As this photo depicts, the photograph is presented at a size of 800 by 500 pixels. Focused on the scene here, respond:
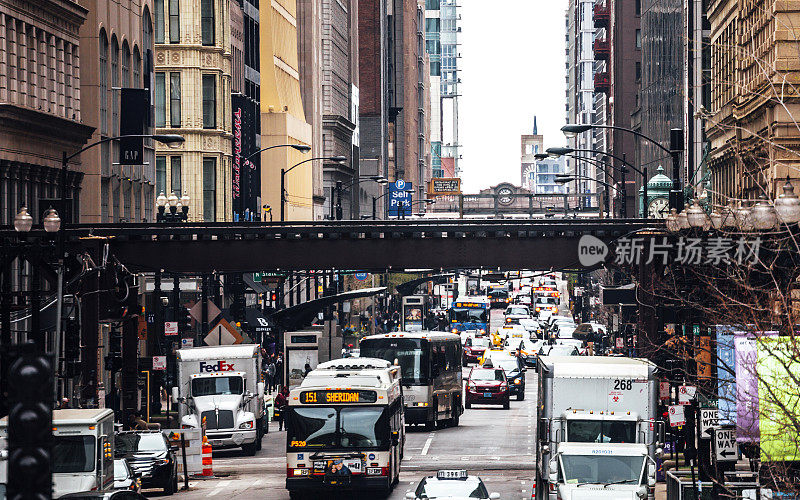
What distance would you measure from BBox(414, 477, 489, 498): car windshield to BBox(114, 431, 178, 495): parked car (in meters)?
10.4

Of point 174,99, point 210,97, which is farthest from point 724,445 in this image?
point 210,97

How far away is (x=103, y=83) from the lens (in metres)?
69.4

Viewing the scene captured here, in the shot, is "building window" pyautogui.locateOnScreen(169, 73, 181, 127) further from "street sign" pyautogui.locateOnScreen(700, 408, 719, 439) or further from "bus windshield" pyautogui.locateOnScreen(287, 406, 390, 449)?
"street sign" pyautogui.locateOnScreen(700, 408, 719, 439)

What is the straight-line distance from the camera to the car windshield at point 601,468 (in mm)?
28078

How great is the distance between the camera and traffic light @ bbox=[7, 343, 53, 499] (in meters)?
10.9

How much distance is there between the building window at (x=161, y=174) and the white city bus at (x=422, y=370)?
130ft

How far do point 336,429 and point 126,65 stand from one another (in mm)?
44801

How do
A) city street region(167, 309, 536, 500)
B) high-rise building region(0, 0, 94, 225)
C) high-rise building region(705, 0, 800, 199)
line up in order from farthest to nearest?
high-rise building region(705, 0, 800, 199) → high-rise building region(0, 0, 94, 225) → city street region(167, 309, 536, 500)

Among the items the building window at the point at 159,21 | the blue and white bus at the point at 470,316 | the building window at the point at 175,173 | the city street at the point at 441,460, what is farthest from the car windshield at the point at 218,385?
the blue and white bus at the point at 470,316

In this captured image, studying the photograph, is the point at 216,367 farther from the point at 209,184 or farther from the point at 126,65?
the point at 209,184

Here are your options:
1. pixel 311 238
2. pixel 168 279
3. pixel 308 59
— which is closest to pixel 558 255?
pixel 311 238

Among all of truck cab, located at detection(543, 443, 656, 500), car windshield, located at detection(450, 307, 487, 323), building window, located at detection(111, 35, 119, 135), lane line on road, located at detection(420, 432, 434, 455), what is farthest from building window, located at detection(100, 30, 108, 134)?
car windshield, located at detection(450, 307, 487, 323)

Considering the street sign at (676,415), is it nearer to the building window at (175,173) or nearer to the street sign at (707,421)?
the street sign at (707,421)

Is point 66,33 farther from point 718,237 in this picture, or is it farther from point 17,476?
point 17,476
